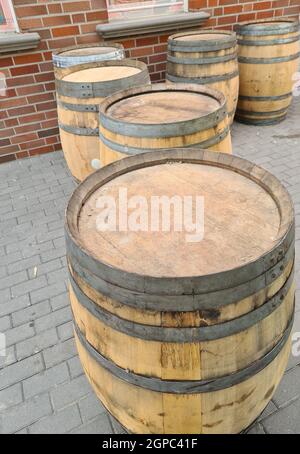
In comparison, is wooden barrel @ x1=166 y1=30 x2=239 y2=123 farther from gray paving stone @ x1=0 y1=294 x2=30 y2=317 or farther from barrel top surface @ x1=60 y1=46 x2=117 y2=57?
gray paving stone @ x1=0 y1=294 x2=30 y2=317

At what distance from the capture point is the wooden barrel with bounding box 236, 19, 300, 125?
4.99 metres

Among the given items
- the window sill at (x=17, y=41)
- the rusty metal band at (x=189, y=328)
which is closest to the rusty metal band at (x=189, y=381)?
the rusty metal band at (x=189, y=328)

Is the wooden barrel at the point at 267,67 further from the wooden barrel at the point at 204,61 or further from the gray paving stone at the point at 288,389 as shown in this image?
the gray paving stone at the point at 288,389

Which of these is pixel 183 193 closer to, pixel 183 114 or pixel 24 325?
pixel 183 114

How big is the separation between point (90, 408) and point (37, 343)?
67cm

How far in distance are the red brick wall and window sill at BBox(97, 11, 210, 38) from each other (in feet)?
0.38

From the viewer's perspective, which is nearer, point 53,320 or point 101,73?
point 53,320

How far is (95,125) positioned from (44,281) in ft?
4.74

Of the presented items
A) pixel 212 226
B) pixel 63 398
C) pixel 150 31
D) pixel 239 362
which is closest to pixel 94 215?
pixel 212 226

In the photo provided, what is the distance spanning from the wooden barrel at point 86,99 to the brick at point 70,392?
1.89m

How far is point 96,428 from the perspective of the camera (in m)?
2.12

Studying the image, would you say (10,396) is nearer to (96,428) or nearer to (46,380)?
(46,380)

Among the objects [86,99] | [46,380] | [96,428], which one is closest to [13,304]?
[46,380]

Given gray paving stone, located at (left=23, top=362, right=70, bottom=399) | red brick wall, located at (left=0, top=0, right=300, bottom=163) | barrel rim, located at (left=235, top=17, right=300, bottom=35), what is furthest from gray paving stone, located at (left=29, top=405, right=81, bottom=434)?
barrel rim, located at (left=235, top=17, right=300, bottom=35)
